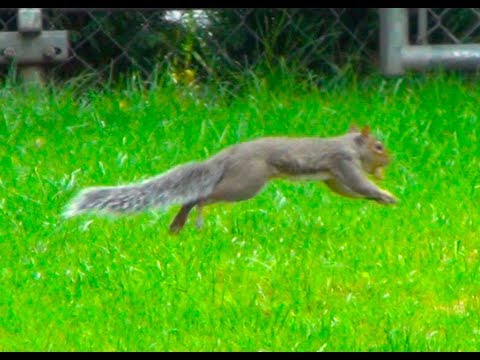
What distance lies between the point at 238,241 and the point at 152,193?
0.38 meters

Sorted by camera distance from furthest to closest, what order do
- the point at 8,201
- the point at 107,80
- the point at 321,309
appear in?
the point at 107,80, the point at 8,201, the point at 321,309

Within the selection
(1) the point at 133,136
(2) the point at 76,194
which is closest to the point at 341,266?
(2) the point at 76,194

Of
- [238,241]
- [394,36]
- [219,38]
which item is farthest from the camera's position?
[219,38]

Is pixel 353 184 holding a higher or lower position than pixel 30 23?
lower

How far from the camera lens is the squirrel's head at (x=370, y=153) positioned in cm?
518

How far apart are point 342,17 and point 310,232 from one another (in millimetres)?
2937

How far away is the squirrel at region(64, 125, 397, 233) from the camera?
473 centimetres

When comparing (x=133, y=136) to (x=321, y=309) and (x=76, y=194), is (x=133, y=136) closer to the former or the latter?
(x=76, y=194)

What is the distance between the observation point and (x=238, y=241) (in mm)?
4645

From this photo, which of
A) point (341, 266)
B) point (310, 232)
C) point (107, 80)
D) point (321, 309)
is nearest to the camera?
point (321, 309)

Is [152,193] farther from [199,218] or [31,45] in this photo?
[31,45]

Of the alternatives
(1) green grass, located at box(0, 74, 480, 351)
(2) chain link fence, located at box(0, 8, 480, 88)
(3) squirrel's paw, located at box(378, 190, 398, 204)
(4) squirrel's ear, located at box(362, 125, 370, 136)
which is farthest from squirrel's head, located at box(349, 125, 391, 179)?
(2) chain link fence, located at box(0, 8, 480, 88)

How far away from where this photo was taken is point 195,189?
477 cm

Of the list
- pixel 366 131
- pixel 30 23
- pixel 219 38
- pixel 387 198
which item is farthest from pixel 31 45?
pixel 387 198
